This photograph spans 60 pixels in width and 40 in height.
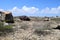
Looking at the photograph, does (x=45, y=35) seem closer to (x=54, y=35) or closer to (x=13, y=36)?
(x=54, y=35)

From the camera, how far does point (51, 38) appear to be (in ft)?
65.1

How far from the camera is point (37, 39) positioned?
19141 millimetres

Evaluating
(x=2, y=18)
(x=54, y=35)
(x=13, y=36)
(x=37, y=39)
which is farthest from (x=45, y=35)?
(x=2, y=18)

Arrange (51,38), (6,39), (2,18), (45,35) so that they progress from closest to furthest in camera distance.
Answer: (6,39) < (51,38) < (45,35) < (2,18)

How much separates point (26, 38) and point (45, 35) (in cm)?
288

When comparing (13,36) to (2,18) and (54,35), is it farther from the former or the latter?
(2,18)

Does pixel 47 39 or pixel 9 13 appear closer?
pixel 47 39

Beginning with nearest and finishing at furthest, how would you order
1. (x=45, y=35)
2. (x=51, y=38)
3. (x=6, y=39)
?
(x=6, y=39), (x=51, y=38), (x=45, y=35)

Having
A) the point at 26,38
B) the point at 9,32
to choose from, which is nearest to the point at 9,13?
the point at 9,32

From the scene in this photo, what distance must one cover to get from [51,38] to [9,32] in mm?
5083

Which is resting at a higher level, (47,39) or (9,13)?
(9,13)

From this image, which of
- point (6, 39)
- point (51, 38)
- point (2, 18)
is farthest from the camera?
point (2, 18)

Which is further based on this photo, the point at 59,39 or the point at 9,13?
the point at 9,13

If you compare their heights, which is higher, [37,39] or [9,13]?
[9,13]
